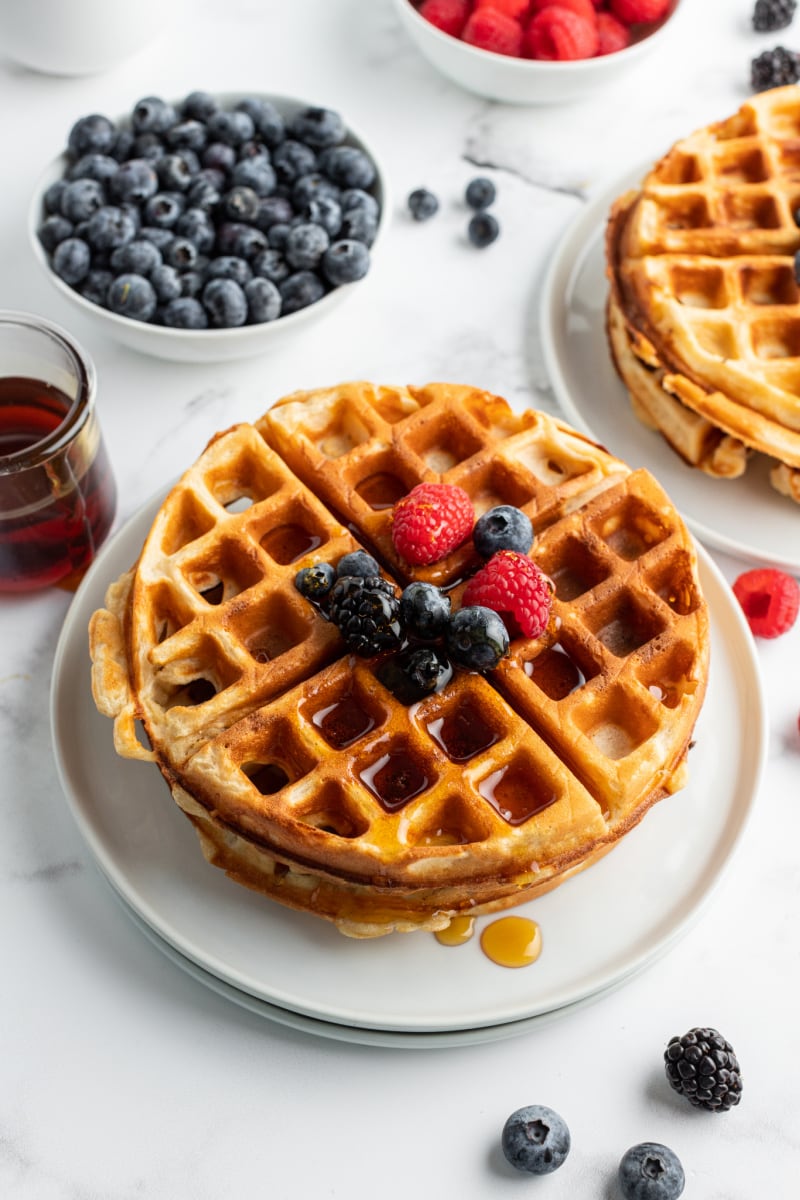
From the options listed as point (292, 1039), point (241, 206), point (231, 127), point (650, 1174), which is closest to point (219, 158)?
point (231, 127)

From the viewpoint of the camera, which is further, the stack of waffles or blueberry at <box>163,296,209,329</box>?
blueberry at <box>163,296,209,329</box>

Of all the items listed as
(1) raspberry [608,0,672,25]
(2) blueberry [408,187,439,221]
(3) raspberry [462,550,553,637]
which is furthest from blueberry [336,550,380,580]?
(1) raspberry [608,0,672,25]

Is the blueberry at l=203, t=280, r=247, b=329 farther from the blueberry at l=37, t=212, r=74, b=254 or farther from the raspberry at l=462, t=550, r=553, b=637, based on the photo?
the raspberry at l=462, t=550, r=553, b=637

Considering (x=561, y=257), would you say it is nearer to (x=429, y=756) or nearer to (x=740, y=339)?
(x=740, y=339)

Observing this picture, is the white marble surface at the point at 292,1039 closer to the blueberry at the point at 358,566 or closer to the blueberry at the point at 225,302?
the blueberry at the point at 225,302

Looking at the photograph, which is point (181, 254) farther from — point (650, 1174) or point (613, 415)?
point (650, 1174)

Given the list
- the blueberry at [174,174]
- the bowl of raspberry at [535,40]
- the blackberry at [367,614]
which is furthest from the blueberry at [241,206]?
the blackberry at [367,614]
